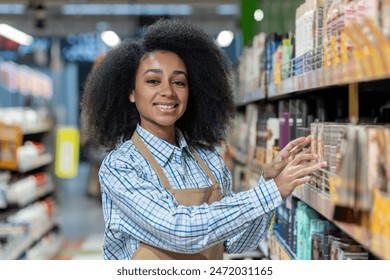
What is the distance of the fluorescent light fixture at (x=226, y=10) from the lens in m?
11.8

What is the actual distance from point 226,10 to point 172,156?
10.3m

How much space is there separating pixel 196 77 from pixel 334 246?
72cm

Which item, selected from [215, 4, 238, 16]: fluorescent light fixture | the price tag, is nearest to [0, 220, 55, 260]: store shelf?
the price tag

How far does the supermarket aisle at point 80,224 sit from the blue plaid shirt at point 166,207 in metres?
4.61

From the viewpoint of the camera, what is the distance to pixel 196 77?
2.29 meters

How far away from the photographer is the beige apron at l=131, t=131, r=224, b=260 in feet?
6.39

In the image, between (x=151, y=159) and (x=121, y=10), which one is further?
(x=121, y=10)

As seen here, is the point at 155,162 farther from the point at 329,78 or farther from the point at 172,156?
the point at 329,78

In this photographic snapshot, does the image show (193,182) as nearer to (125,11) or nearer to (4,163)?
(4,163)

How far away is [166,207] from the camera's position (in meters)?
1.84

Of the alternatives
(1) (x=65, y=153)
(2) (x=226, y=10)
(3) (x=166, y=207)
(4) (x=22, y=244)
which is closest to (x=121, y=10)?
(2) (x=226, y=10)

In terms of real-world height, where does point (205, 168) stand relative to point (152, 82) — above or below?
below

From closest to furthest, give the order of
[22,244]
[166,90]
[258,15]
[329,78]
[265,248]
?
[329,78] < [166,90] < [265,248] < [258,15] < [22,244]
